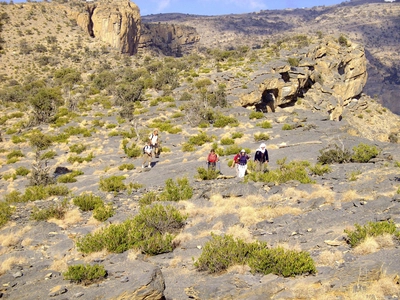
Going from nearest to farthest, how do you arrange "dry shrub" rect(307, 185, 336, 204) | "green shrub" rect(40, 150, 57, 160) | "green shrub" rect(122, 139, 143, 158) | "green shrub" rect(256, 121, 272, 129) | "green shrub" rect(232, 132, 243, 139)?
"dry shrub" rect(307, 185, 336, 204) → "green shrub" rect(122, 139, 143, 158) → "green shrub" rect(40, 150, 57, 160) → "green shrub" rect(232, 132, 243, 139) → "green shrub" rect(256, 121, 272, 129)

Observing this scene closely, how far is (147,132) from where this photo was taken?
23.9 meters

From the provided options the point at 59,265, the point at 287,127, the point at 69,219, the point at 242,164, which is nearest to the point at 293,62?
the point at 287,127

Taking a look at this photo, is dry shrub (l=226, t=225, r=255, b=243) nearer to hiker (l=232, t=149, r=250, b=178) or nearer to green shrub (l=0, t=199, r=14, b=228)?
hiker (l=232, t=149, r=250, b=178)

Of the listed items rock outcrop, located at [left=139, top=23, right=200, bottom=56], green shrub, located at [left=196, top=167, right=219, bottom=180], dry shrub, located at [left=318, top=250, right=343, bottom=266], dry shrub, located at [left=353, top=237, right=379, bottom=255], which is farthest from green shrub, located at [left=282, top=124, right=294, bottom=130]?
rock outcrop, located at [left=139, top=23, right=200, bottom=56]

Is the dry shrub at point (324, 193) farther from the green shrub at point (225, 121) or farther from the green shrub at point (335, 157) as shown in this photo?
the green shrub at point (225, 121)

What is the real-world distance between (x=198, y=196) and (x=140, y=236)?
11.9ft

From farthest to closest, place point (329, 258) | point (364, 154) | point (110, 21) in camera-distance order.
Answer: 1. point (110, 21)
2. point (364, 154)
3. point (329, 258)

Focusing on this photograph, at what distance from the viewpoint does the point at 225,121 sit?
2447cm

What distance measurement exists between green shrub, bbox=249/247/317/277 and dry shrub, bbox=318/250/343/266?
0.36 meters

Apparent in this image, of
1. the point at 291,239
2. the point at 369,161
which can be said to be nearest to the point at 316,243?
the point at 291,239

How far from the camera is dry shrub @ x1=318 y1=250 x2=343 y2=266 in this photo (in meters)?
6.07

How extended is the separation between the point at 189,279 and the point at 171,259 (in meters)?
1.14

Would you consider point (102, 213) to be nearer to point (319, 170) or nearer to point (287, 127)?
point (319, 170)

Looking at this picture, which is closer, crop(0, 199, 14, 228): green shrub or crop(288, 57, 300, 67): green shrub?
crop(0, 199, 14, 228): green shrub
